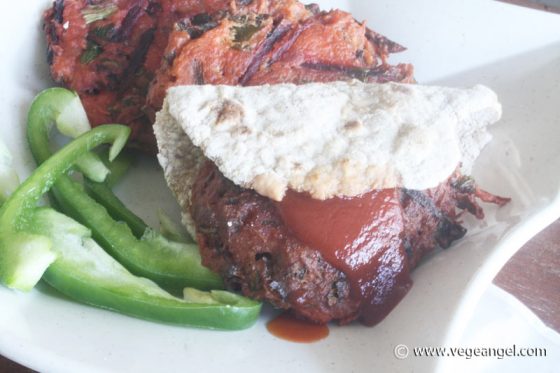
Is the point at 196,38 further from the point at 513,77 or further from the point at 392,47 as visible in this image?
the point at 513,77

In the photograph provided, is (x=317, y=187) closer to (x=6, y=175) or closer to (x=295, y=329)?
(x=295, y=329)

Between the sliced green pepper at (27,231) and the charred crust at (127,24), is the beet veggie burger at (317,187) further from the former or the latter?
the charred crust at (127,24)

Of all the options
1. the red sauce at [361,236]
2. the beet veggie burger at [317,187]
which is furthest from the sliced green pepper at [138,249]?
the red sauce at [361,236]

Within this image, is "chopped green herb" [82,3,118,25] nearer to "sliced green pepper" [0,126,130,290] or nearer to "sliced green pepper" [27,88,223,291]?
"sliced green pepper" [0,126,130,290]

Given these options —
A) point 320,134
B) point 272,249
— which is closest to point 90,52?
point 320,134

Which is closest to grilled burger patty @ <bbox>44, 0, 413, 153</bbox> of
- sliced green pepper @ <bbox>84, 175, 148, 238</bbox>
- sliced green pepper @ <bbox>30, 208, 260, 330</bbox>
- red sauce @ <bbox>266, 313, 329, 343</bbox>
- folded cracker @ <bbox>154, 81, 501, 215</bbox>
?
folded cracker @ <bbox>154, 81, 501, 215</bbox>

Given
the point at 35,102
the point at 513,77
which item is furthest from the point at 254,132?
the point at 513,77
